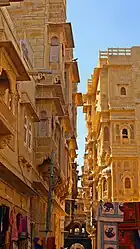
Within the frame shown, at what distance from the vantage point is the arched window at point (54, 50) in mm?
22594

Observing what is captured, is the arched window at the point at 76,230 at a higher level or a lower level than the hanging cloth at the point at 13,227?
lower

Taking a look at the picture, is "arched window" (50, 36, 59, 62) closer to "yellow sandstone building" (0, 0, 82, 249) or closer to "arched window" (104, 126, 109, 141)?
"yellow sandstone building" (0, 0, 82, 249)

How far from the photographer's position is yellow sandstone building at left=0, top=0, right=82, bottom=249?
1399 centimetres

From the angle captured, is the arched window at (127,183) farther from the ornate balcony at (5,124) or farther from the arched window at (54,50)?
the ornate balcony at (5,124)

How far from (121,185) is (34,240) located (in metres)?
18.5

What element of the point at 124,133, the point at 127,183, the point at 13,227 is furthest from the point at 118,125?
the point at 13,227

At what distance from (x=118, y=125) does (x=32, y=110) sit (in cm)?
2065

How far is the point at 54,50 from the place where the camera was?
22.9 metres

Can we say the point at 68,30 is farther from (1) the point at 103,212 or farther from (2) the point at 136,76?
(2) the point at 136,76

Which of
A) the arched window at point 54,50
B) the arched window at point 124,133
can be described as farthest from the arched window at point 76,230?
the arched window at point 54,50

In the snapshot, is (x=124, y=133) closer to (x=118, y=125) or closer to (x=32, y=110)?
(x=118, y=125)

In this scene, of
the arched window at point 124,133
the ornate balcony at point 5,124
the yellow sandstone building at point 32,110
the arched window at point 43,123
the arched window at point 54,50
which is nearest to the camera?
the ornate balcony at point 5,124

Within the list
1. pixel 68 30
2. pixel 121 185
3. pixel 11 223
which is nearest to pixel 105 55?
pixel 121 185

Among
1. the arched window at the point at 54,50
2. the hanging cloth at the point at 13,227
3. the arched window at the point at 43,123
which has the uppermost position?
the arched window at the point at 54,50
